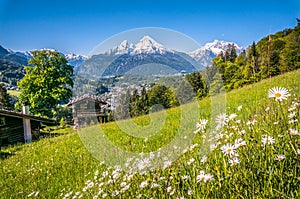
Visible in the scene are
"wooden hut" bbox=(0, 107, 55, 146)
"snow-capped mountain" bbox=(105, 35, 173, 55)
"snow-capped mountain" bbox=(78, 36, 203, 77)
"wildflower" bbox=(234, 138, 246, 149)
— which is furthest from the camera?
"wooden hut" bbox=(0, 107, 55, 146)

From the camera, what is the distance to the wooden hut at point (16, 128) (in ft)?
85.8

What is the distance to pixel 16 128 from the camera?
27.2 metres

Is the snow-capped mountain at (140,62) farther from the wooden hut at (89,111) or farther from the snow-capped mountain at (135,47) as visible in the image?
the wooden hut at (89,111)

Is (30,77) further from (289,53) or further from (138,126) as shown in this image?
(289,53)

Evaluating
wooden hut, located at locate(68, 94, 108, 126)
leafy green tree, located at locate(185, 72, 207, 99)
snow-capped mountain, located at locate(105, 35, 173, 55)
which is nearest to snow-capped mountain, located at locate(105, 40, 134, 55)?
snow-capped mountain, located at locate(105, 35, 173, 55)

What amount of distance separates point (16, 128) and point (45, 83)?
41.4 feet

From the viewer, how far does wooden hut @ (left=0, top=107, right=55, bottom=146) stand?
85.8 feet

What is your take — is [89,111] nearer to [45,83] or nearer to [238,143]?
[238,143]

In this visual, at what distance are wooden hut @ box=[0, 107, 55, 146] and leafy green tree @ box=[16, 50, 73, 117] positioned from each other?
9.28 m

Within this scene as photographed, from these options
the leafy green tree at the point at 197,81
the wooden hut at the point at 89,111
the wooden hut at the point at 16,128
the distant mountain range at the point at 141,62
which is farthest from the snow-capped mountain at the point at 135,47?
the wooden hut at the point at 16,128

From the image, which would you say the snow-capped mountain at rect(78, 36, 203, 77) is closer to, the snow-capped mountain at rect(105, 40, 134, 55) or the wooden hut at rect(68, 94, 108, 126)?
the snow-capped mountain at rect(105, 40, 134, 55)

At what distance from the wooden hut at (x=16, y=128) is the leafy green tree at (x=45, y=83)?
928 cm

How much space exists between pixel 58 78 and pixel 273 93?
4096 cm

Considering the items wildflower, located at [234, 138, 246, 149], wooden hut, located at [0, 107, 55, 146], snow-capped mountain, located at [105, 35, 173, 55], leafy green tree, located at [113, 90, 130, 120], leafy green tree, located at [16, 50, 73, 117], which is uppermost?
leafy green tree, located at [16, 50, 73, 117]
